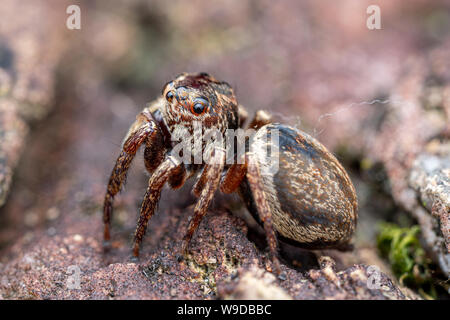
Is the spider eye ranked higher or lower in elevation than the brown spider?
higher

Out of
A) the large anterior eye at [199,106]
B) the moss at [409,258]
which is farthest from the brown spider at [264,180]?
the moss at [409,258]

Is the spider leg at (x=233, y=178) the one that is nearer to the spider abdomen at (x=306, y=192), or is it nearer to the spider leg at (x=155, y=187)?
the spider abdomen at (x=306, y=192)

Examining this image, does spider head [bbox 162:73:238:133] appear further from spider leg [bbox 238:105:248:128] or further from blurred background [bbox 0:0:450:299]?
blurred background [bbox 0:0:450:299]

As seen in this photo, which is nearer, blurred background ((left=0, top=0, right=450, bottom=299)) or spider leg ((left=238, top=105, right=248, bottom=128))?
blurred background ((left=0, top=0, right=450, bottom=299))

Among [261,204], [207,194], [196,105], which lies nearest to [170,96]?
[196,105]

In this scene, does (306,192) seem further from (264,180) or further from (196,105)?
(196,105)

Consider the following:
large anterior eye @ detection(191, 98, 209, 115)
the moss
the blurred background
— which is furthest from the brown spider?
the moss
